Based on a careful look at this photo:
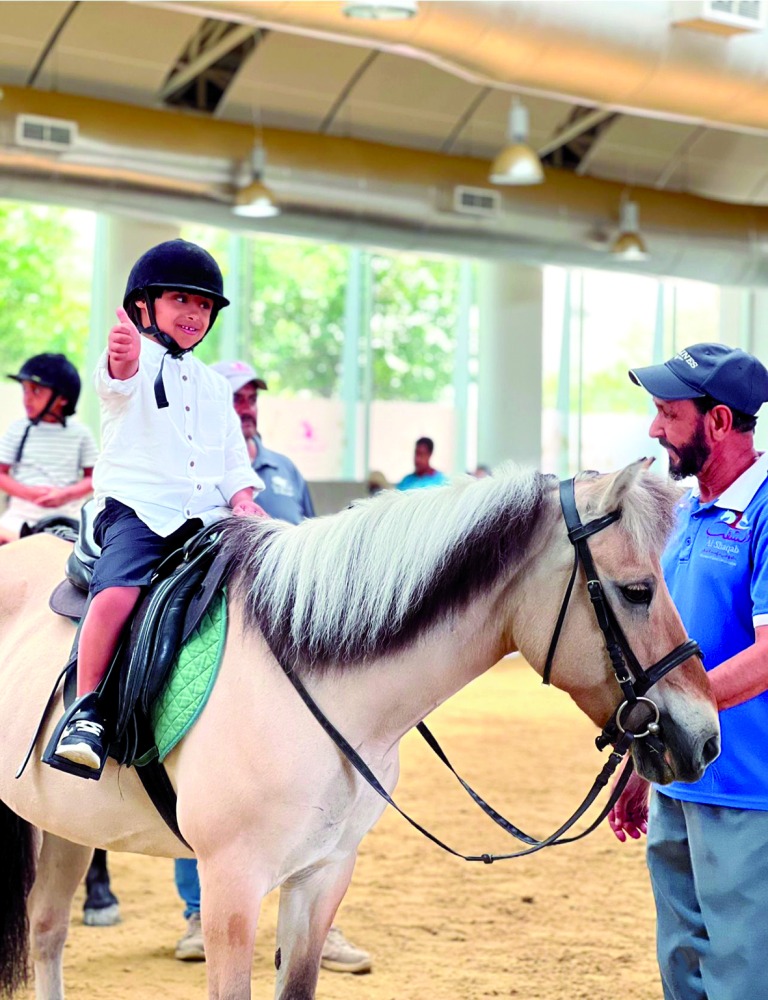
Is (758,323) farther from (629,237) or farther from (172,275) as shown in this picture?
(172,275)

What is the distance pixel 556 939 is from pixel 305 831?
221cm

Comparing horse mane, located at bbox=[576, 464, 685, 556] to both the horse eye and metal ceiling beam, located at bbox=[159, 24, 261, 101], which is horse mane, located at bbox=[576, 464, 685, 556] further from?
metal ceiling beam, located at bbox=[159, 24, 261, 101]

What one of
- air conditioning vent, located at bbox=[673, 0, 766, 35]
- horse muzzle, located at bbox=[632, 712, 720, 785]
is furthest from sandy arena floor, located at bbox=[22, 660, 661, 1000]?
air conditioning vent, located at bbox=[673, 0, 766, 35]

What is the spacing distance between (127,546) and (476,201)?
876 cm

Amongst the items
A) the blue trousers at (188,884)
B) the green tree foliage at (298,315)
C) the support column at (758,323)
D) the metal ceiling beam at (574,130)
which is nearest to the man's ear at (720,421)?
the blue trousers at (188,884)

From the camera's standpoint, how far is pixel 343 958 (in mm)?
3752

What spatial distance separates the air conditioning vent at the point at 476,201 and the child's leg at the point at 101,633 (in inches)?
343

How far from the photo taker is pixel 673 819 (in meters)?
2.46

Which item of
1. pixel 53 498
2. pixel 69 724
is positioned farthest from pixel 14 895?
pixel 53 498

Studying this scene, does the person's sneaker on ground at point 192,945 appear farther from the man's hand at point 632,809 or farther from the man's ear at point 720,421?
the man's ear at point 720,421

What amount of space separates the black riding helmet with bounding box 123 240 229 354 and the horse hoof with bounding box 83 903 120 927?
96.5 inches

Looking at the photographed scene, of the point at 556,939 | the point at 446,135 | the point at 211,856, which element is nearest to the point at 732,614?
the point at 211,856

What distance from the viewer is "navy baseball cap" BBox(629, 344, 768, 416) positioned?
2.29m

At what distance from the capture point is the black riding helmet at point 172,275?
2.57 meters
